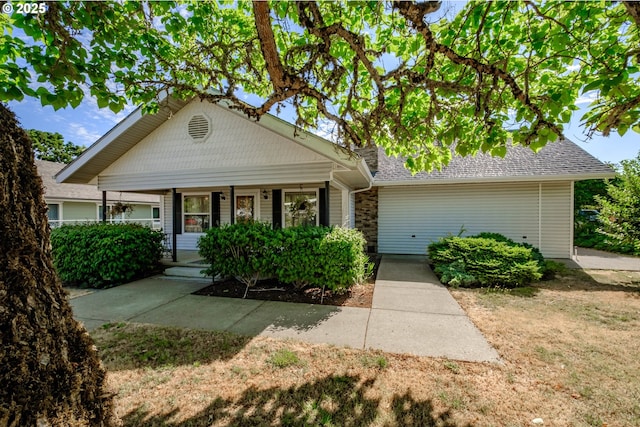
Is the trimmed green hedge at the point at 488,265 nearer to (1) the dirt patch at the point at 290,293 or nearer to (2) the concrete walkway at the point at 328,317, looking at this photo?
(2) the concrete walkway at the point at 328,317

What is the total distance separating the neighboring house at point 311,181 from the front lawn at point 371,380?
4430mm

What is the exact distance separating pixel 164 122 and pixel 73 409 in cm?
880

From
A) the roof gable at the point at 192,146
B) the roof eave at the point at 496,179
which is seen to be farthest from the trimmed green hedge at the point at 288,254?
the roof eave at the point at 496,179

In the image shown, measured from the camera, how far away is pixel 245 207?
36.1 ft

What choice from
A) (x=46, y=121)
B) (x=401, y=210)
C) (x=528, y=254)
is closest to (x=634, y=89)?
(x=528, y=254)

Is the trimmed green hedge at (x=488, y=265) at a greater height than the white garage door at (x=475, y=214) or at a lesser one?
lesser

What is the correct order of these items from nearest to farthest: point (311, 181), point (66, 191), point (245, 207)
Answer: point (311, 181) → point (245, 207) → point (66, 191)

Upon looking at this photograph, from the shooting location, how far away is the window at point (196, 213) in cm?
1135

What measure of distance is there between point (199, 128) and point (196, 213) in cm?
436

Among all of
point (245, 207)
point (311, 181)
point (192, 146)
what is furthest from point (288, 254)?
point (245, 207)

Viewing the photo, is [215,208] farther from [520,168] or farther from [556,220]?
[556,220]

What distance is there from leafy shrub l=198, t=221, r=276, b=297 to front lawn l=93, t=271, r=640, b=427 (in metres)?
1.98

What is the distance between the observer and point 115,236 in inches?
282

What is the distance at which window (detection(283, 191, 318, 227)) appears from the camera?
33.3 feet
